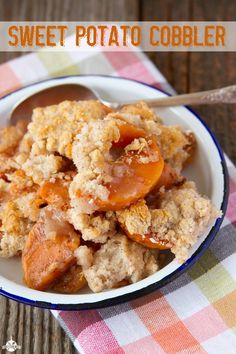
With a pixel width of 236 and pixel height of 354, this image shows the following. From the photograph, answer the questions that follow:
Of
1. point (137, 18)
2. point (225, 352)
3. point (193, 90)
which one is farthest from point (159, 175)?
point (137, 18)

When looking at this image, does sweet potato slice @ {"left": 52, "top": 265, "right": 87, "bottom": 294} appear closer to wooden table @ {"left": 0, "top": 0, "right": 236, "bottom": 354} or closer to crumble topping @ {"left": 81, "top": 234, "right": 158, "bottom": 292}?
crumble topping @ {"left": 81, "top": 234, "right": 158, "bottom": 292}

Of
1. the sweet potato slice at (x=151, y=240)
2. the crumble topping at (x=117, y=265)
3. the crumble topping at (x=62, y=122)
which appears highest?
the crumble topping at (x=62, y=122)

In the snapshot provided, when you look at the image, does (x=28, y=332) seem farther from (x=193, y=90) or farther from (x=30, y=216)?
(x=193, y=90)

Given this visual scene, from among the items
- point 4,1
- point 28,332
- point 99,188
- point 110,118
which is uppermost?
point 4,1

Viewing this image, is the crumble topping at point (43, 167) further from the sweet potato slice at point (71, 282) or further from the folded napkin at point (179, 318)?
the folded napkin at point (179, 318)

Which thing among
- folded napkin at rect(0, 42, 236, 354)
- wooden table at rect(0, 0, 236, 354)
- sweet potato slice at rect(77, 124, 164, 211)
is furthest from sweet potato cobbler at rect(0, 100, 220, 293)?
wooden table at rect(0, 0, 236, 354)

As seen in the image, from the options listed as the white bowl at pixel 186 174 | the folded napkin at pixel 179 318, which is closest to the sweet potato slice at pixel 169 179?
the white bowl at pixel 186 174
